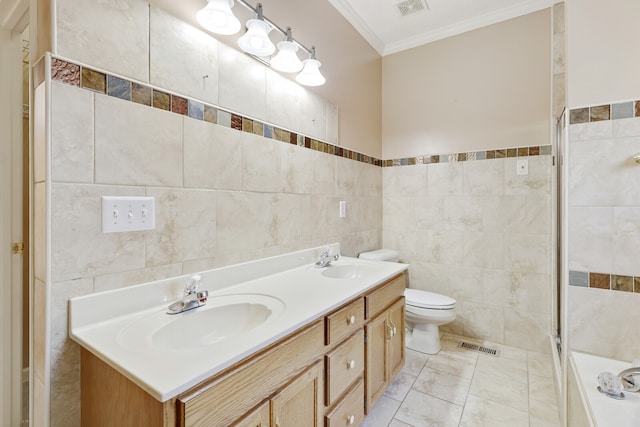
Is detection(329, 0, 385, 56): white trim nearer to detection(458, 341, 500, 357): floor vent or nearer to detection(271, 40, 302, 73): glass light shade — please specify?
detection(271, 40, 302, 73): glass light shade

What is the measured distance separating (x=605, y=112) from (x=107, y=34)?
2.06 meters

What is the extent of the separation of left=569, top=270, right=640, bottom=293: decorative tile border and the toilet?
2.80ft

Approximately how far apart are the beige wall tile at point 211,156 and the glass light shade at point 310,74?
0.58 metres

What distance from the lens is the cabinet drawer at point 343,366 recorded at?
3.71ft

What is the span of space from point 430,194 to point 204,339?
218 centimetres

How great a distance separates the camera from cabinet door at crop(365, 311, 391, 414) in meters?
1.42

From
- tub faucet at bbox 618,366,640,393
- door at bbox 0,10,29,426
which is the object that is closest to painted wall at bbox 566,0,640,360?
tub faucet at bbox 618,366,640,393

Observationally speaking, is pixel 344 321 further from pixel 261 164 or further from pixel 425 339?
pixel 425 339

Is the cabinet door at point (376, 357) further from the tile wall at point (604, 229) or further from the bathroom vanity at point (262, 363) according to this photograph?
the tile wall at point (604, 229)

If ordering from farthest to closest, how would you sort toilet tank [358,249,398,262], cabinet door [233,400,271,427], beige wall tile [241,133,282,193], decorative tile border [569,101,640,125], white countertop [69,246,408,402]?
toilet tank [358,249,398,262]
beige wall tile [241,133,282,193]
decorative tile border [569,101,640,125]
cabinet door [233,400,271,427]
white countertop [69,246,408,402]

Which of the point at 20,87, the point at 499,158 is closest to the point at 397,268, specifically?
the point at 499,158

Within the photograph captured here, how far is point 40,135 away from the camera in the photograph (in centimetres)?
85

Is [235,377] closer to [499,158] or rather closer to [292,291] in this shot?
[292,291]

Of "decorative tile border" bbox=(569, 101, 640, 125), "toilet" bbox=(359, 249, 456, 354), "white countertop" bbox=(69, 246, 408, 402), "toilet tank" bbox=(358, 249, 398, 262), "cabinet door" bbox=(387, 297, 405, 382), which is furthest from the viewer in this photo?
"toilet tank" bbox=(358, 249, 398, 262)
